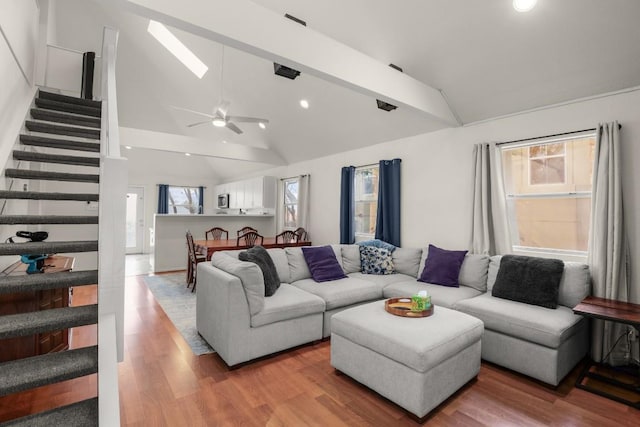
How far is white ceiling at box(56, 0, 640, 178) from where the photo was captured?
257cm

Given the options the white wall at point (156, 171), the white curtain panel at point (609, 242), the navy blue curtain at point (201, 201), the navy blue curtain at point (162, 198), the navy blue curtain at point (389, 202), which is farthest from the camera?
the navy blue curtain at point (201, 201)

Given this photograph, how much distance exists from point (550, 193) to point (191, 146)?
602 cm

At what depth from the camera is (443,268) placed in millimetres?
3574

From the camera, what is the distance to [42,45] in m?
4.41

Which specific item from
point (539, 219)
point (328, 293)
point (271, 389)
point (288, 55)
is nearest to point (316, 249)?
point (328, 293)

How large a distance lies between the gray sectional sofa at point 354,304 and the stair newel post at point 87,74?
4222 millimetres

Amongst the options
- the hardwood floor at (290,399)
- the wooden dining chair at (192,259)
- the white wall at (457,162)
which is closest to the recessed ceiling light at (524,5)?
the white wall at (457,162)

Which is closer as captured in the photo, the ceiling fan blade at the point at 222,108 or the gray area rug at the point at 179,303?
the gray area rug at the point at 179,303

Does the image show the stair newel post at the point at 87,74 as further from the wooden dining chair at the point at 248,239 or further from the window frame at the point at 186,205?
the window frame at the point at 186,205

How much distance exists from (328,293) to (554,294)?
2076mm

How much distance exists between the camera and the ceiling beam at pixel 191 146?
5691 mm

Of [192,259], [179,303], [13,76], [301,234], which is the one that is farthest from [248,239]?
[13,76]

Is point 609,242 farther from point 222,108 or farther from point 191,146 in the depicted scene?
point 191,146

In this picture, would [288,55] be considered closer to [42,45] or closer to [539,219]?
[539,219]
